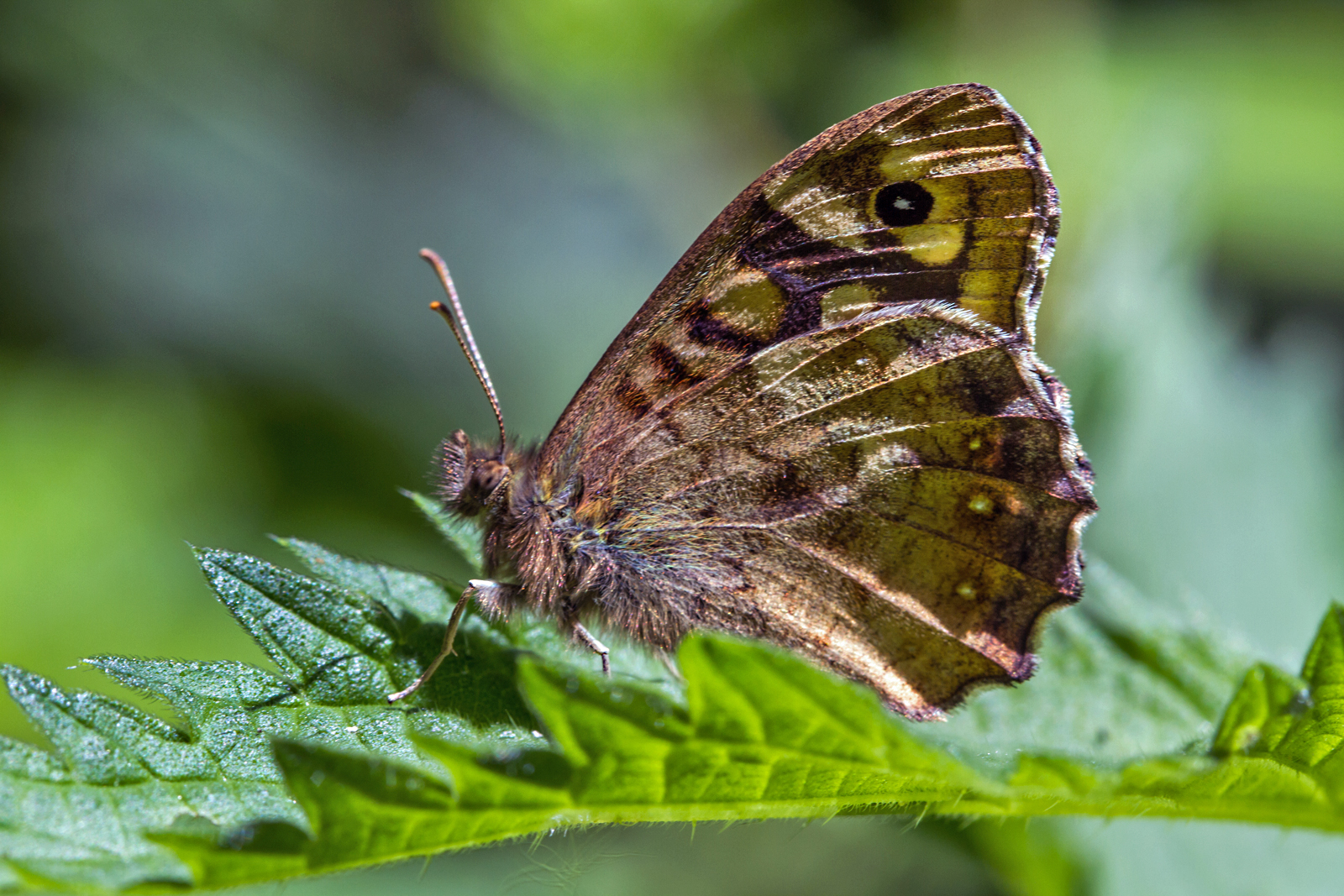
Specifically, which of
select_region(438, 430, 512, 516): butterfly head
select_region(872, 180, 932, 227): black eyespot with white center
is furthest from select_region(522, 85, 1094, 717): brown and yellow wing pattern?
select_region(438, 430, 512, 516): butterfly head

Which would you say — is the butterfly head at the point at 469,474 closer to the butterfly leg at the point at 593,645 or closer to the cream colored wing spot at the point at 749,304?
the butterfly leg at the point at 593,645

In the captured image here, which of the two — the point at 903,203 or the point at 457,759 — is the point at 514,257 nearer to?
the point at 903,203

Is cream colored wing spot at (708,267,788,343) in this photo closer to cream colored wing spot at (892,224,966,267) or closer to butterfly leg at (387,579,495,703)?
cream colored wing spot at (892,224,966,267)

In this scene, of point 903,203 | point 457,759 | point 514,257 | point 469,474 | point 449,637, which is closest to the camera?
point 457,759

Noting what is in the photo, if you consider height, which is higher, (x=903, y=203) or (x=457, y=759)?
(x=903, y=203)

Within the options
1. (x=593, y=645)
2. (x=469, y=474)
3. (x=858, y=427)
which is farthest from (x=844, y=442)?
(x=469, y=474)

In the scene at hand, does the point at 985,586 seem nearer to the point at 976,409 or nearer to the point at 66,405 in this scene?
the point at 976,409
